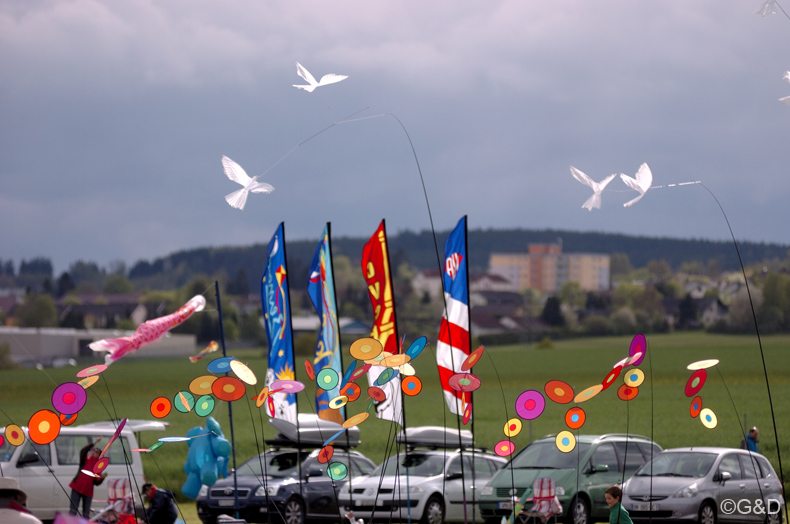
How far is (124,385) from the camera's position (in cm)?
5409

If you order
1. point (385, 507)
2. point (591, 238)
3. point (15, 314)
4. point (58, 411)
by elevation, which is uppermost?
point (591, 238)

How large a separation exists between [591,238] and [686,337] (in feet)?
271

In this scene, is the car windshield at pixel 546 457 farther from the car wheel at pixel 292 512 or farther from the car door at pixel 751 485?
the car wheel at pixel 292 512

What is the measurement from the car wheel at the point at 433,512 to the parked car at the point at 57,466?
4.22 m

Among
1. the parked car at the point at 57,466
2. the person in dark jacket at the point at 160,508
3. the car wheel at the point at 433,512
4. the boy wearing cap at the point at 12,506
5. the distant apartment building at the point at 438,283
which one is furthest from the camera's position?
the distant apartment building at the point at 438,283

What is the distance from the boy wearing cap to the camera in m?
4.93

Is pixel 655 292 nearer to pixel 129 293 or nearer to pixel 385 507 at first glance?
pixel 129 293

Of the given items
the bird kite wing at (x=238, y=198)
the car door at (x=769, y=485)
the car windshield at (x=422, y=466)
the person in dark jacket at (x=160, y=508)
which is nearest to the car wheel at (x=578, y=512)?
the car windshield at (x=422, y=466)

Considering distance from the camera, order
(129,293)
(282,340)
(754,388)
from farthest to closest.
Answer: (129,293) < (754,388) < (282,340)

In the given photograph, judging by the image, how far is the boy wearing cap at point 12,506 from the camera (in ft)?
16.2

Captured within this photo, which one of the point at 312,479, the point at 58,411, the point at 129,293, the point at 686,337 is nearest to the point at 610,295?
the point at 686,337

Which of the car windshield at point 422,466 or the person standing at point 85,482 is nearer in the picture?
the person standing at point 85,482

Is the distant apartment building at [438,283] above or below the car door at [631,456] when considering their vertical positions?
above

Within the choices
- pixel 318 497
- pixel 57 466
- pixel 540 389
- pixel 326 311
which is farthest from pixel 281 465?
pixel 540 389
